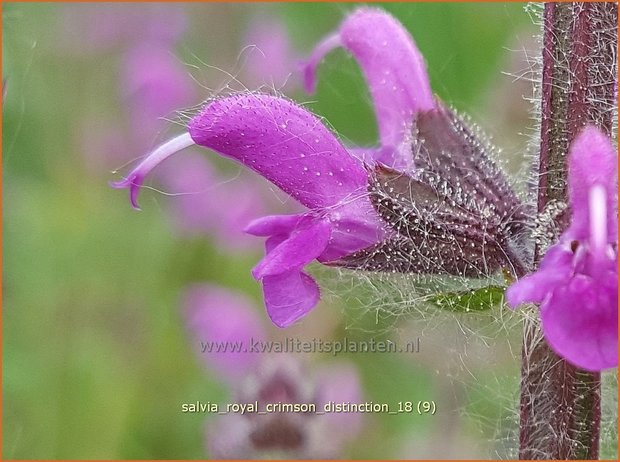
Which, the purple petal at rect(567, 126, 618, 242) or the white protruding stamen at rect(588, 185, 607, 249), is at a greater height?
the purple petal at rect(567, 126, 618, 242)

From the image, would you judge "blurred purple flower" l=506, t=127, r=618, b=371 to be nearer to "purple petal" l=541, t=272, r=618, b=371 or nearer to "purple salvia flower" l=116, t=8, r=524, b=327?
"purple petal" l=541, t=272, r=618, b=371

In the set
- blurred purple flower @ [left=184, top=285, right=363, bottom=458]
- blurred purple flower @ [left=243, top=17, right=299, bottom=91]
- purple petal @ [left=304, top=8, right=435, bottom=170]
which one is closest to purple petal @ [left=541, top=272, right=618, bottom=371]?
purple petal @ [left=304, top=8, right=435, bottom=170]

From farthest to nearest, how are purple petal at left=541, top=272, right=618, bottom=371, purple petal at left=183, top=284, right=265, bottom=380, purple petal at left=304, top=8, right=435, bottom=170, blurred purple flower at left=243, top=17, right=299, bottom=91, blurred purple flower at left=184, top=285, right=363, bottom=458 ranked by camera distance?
blurred purple flower at left=243, top=17, right=299, bottom=91
purple petal at left=183, top=284, right=265, bottom=380
blurred purple flower at left=184, top=285, right=363, bottom=458
purple petal at left=304, top=8, right=435, bottom=170
purple petal at left=541, top=272, right=618, bottom=371

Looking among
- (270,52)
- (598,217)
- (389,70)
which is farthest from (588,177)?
(270,52)

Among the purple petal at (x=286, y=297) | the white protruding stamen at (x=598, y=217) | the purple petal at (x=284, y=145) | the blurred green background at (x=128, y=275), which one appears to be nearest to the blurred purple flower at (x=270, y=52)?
the blurred green background at (x=128, y=275)

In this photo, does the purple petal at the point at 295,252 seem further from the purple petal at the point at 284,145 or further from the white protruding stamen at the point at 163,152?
the white protruding stamen at the point at 163,152
